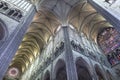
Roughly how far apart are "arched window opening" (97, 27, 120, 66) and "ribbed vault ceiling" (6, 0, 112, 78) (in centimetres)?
95

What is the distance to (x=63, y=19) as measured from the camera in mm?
15844

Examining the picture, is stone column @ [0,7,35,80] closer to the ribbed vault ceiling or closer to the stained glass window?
the ribbed vault ceiling

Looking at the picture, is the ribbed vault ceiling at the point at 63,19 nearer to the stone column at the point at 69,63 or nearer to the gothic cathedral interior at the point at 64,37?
the gothic cathedral interior at the point at 64,37

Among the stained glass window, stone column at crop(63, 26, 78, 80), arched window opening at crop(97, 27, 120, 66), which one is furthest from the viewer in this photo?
the stained glass window

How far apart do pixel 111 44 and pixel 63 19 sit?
21.5ft

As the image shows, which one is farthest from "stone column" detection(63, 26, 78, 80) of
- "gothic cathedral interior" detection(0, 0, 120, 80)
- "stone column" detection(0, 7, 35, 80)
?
"stone column" detection(0, 7, 35, 80)

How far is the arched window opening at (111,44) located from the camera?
45.1 feet

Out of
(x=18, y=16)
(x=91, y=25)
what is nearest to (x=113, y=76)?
(x=91, y=25)

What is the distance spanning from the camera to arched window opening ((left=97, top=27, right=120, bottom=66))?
13.8 metres

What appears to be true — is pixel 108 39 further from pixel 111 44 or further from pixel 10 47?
pixel 10 47

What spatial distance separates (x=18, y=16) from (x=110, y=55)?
10.9 meters

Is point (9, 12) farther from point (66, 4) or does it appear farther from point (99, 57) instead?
point (99, 57)

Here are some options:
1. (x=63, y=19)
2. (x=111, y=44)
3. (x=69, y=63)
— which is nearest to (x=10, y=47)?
(x=69, y=63)

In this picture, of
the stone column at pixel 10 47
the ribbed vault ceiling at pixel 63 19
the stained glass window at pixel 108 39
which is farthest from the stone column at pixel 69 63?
the stained glass window at pixel 108 39
